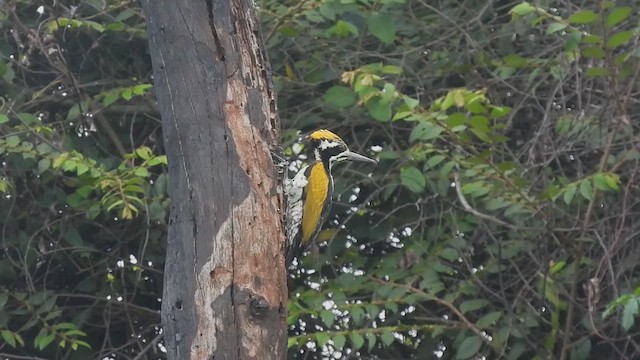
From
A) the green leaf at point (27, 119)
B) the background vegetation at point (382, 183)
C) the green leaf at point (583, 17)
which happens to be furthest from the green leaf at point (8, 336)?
the green leaf at point (583, 17)

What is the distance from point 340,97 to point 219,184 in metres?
1.71

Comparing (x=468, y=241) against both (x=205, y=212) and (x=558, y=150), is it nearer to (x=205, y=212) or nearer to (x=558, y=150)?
(x=558, y=150)

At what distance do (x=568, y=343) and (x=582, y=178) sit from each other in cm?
66

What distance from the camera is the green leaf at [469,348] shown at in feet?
17.3

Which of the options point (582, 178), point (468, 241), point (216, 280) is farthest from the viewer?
point (468, 241)

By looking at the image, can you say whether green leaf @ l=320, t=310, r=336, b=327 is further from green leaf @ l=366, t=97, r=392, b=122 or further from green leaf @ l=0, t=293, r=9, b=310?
green leaf @ l=0, t=293, r=9, b=310

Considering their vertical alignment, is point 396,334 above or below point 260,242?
below

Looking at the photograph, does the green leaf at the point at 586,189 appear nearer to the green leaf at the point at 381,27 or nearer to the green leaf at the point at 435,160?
the green leaf at the point at 435,160

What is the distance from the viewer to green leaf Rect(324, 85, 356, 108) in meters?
5.39

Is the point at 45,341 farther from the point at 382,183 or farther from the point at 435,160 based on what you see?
the point at 435,160

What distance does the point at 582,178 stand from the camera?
516 cm

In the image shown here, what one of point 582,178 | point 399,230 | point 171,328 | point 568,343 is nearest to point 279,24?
point 399,230

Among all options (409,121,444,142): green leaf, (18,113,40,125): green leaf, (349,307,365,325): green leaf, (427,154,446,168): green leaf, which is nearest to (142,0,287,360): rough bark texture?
(409,121,444,142): green leaf

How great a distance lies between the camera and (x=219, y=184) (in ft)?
12.3
